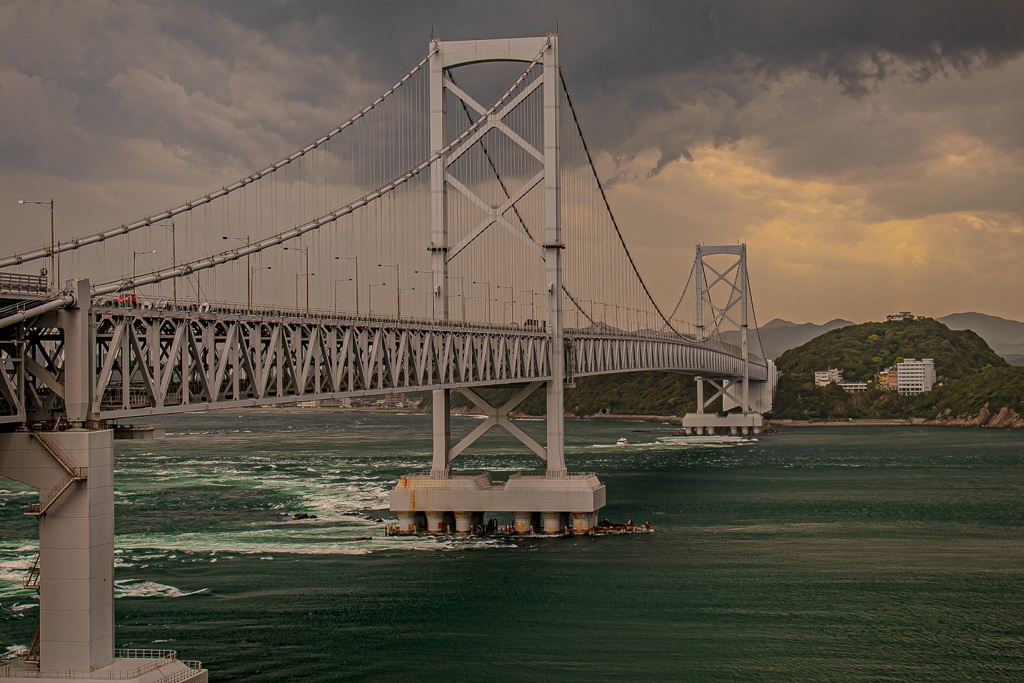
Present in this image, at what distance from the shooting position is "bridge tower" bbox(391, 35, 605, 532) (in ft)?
209

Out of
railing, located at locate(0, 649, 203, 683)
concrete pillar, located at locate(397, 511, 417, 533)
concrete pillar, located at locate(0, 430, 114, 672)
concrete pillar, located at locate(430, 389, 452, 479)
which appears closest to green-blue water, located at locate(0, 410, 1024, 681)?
concrete pillar, located at locate(397, 511, 417, 533)

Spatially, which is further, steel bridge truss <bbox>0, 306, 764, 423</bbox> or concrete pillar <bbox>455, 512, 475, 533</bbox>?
concrete pillar <bbox>455, 512, 475, 533</bbox>

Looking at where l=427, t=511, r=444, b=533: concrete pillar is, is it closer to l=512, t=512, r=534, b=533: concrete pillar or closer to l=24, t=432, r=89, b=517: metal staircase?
l=512, t=512, r=534, b=533: concrete pillar

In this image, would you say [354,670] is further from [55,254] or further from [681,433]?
[681,433]

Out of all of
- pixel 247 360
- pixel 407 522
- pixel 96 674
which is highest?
pixel 247 360

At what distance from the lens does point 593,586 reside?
168 ft

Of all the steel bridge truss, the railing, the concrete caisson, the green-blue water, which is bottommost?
the green-blue water

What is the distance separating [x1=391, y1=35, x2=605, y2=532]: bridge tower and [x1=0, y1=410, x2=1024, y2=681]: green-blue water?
2276mm

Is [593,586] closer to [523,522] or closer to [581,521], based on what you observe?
[581,521]

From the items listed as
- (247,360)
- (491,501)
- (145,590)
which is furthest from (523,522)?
(247,360)

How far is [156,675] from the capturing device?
30828 mm

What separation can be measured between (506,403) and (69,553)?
38.4 metres

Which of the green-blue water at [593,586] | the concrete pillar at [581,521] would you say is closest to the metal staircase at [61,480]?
the green-blue water at [593,586]

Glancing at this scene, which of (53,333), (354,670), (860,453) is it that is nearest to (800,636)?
(354,670)
